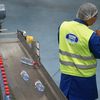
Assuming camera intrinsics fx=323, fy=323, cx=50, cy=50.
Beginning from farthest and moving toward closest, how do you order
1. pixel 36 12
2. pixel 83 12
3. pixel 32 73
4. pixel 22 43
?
pixel 36 12 → pixel 22 43 → pixel 83 12 → pixel 32 73

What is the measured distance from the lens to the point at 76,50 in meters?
2.64

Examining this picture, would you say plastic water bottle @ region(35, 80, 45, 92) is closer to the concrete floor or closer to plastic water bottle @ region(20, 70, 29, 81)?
plastic water bottle @ region(20, 70, 29, 81)

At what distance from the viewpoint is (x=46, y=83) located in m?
2.29

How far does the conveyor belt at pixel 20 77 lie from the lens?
2.14 meters

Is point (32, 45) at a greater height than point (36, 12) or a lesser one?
greater

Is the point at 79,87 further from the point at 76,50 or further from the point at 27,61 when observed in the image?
the point at 27,61

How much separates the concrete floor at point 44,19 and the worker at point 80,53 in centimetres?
149

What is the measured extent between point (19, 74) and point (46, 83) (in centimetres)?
24

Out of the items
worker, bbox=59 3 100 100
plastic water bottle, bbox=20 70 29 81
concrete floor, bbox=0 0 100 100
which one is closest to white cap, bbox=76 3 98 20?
worker, bbox=59 3 100 100

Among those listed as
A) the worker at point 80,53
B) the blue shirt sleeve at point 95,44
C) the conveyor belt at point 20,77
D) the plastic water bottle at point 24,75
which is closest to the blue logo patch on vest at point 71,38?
the worker at point 80,53

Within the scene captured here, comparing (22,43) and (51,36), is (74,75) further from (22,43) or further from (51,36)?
(51,36)

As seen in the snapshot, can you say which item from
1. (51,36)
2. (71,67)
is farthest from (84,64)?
(51,36)

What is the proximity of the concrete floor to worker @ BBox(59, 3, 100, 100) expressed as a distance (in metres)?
1.49

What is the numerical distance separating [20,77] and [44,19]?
14.7 ft
